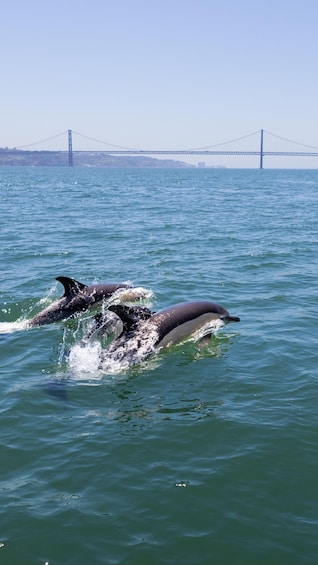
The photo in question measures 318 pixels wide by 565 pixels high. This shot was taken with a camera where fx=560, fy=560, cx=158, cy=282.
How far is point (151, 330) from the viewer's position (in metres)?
14.2

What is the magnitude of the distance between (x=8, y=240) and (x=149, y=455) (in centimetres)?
2665

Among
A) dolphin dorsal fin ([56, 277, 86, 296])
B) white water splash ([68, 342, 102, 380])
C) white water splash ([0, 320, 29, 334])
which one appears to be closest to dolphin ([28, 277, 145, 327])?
dolphin dorsal fin ([56, 277, 86, 296])

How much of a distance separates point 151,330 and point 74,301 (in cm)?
448

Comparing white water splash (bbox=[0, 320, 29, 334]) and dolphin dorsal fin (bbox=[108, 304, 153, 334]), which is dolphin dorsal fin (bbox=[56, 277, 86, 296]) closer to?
white water splash (bbox=[0, 320, 29, 334])

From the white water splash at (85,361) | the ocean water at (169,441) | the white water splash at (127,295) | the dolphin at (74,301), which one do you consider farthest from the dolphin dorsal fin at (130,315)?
the dolphin at (74,301)

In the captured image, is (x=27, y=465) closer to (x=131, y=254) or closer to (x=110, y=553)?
(x=110, y=553)

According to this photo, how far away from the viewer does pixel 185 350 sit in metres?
14.5

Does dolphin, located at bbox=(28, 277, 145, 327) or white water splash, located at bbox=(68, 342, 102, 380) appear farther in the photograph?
dolphin, located at bbox=(28, 277, 145, 327)

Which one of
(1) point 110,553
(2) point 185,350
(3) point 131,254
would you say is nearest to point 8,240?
(3) point 131,254

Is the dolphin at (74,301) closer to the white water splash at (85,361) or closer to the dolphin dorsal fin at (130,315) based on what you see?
the white water splash at (85,361)

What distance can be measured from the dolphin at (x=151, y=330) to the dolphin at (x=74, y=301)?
3.67 meters

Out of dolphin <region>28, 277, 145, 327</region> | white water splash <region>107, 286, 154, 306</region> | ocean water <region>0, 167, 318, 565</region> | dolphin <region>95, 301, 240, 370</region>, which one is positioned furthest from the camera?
white water splash <region>107, 286, 154, 306</region>

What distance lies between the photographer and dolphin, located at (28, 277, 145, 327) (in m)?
17.6

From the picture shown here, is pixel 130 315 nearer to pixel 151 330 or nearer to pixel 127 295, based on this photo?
pixel 151 330
